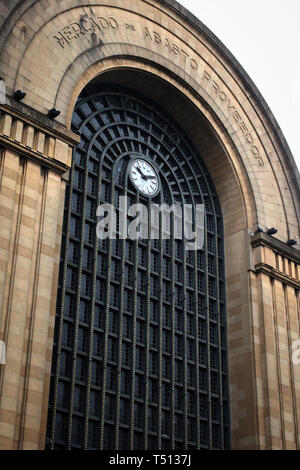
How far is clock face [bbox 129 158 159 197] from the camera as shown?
105 ft

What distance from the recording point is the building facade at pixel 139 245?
25375 millimetres

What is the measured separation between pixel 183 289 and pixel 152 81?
9755 millimetres

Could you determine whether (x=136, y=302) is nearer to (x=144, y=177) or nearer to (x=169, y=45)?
(x=144, y=177)

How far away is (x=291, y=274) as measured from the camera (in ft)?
116

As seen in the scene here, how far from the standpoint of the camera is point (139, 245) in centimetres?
3133

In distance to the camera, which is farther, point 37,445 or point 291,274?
point 291,274

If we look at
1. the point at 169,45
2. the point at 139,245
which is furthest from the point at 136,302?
the point at 169,45

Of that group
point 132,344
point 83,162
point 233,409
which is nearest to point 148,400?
point 132,344

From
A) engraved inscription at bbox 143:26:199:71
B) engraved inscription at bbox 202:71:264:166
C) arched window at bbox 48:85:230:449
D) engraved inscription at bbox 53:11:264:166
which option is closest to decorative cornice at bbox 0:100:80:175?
arched window at bbox 48:85:230:449

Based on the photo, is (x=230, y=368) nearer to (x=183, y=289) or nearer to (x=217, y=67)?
(x=183, y=289)

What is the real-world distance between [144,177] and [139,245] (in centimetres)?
321

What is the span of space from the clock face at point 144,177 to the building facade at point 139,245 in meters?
0.08

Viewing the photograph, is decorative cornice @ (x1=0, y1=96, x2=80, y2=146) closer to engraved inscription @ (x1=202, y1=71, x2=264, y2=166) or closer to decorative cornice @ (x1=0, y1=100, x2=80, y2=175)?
→ decorative cornice @ (x1=0, y1=100, x2=80, y2=175)

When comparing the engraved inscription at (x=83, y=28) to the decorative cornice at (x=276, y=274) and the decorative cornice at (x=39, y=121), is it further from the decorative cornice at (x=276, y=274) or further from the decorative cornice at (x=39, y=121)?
the decorative cornice at (x=276, y=274)
